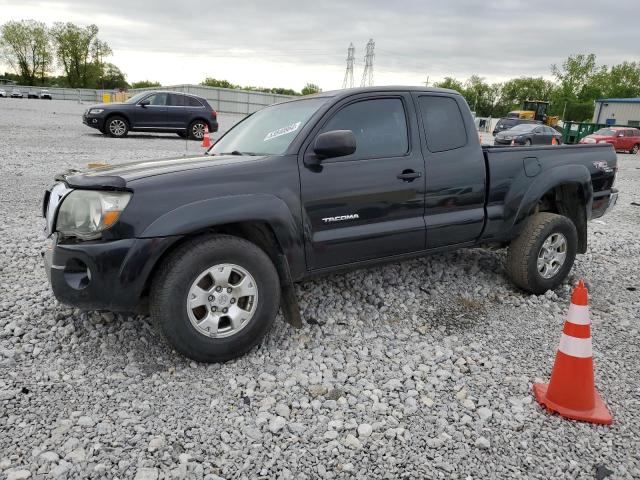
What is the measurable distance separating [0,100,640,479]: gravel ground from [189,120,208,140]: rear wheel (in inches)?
519

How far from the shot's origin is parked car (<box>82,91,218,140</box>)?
1630cm

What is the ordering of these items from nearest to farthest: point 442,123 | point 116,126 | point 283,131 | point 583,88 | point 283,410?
point 283,410 → point 283,131 → point 442,123 → point 116,126 → point 583,88

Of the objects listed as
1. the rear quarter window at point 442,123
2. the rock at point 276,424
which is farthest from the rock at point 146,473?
the rear quarter window at point 442,123

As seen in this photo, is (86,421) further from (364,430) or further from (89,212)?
(364,430)

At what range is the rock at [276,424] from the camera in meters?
2.79

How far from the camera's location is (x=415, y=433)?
2781 millimetres

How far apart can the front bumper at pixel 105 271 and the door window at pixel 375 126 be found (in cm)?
151

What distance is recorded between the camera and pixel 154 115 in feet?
54.7

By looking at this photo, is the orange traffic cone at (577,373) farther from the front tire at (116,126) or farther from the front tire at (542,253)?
the front tire at (116,126)

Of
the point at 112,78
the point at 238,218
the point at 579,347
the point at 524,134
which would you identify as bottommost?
the point at 579,347

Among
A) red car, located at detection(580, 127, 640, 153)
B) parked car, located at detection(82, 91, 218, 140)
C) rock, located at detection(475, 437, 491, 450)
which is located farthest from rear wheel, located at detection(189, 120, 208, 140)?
red car, located at detection(580, 127, 640, 153)

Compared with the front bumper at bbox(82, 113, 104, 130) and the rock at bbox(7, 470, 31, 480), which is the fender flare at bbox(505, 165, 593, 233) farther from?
the front bumper at bbox(82, 113, 104, 130)

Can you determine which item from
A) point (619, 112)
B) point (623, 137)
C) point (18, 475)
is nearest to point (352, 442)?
point (18, 475)

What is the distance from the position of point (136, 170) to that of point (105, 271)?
73 centimetres
